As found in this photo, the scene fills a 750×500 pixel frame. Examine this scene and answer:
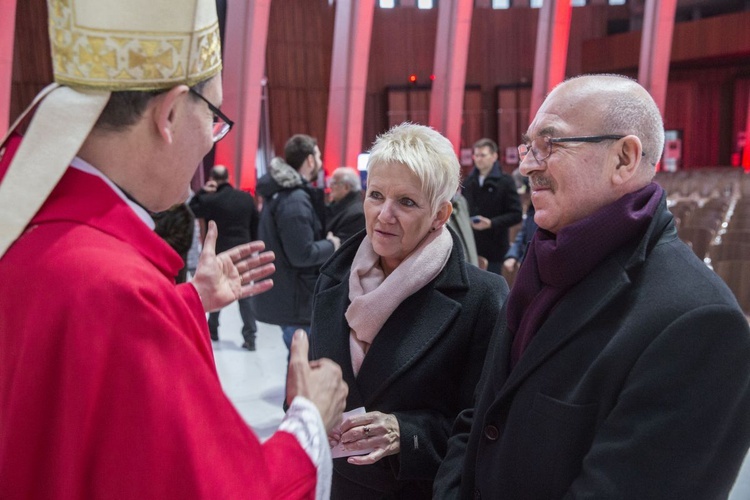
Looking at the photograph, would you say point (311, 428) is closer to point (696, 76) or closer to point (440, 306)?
point (440, 306)

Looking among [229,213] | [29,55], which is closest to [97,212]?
[229,213]

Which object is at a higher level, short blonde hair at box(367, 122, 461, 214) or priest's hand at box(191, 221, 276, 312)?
short blonde hair at box(367, 122, 461, 214)

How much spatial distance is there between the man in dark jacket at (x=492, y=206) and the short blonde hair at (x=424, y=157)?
341 cm

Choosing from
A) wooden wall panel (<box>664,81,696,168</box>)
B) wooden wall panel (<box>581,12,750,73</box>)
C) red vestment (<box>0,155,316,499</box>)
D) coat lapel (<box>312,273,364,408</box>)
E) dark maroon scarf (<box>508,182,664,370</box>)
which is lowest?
coat lapel (<box>312,273,364,408</box>)

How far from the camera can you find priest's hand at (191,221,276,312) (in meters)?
1.66

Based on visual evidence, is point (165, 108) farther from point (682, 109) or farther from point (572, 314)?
point (682, 109)

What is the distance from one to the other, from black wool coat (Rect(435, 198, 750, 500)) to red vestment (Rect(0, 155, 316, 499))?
64 cm

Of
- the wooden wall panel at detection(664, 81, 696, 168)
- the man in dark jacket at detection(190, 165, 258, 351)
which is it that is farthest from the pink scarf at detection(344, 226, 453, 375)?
the wooden wall panel at detection(664, 81, 696, 168)

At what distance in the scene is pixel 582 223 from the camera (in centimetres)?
139

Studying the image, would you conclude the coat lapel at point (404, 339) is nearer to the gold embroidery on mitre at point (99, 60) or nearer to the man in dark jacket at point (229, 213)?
the gold embroidery on mitre at point (99, 60)

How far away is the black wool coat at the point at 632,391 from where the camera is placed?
1.21m

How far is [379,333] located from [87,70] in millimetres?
1153

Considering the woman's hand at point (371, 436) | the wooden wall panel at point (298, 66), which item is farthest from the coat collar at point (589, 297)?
the wooden wall panel at point (298, 66)

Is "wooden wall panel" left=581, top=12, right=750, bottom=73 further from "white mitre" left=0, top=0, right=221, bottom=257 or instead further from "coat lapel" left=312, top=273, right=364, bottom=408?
"white mitre" left=0, top=0, right=221, bottom=257
